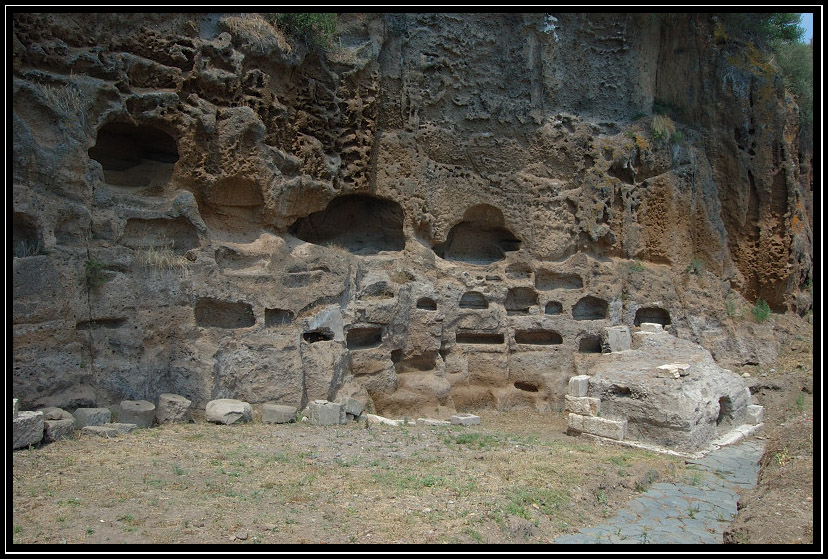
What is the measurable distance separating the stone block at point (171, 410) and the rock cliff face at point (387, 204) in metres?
0.45

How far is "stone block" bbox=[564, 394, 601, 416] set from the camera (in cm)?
1025

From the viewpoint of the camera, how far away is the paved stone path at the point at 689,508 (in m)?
6.28

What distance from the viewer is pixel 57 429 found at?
783 centimetres

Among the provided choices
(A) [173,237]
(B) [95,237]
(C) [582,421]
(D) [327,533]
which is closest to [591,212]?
(C) [582,421]

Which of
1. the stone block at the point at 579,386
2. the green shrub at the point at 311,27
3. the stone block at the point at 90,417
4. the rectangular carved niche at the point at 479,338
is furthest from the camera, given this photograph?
the rectangular carved niche at the point at 479,338

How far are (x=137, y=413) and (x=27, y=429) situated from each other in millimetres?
1548

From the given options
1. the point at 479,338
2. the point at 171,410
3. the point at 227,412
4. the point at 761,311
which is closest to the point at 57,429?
the point at 171,410

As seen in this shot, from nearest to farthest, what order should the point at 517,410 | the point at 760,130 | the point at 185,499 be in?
1. the point at 185,499
2. the point at 517,410
3. the point at 760,130

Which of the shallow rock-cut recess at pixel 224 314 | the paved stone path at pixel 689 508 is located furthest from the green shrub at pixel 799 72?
the shallow rock-cut recess at pixel 224 314

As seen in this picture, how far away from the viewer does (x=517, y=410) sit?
13.4 m

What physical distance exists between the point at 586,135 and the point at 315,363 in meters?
7.69

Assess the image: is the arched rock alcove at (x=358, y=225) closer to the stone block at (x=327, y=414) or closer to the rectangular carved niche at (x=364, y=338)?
the rectangular carved niche at (x=364, y=338)

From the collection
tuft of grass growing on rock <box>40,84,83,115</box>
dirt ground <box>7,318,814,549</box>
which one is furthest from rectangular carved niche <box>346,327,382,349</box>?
tuft of grass growing on rock <box>40,84,83,115</box>

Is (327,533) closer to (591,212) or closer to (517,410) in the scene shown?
(517,410)
